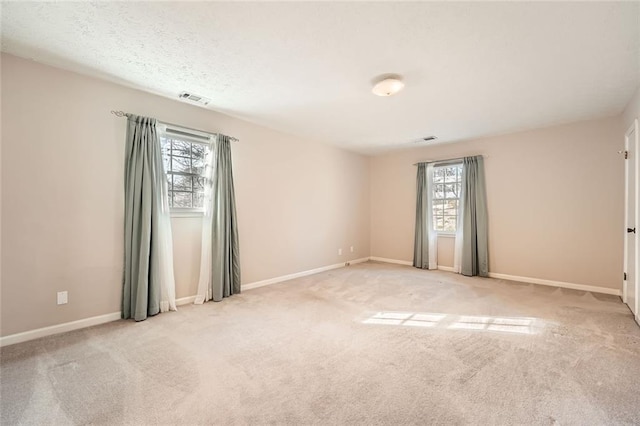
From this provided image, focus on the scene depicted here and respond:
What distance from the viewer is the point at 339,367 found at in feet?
6.80

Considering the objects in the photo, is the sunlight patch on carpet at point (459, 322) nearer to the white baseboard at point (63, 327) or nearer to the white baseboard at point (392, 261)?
the white baseboard at point (63, 327)

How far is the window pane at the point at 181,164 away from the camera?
3504mm

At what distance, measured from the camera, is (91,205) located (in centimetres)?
284

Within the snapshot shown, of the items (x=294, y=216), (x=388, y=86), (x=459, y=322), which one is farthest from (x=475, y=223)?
(x=388, y=86)

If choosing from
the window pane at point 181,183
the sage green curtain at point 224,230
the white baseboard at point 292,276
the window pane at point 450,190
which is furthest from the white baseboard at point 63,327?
the window pane at point 450,190

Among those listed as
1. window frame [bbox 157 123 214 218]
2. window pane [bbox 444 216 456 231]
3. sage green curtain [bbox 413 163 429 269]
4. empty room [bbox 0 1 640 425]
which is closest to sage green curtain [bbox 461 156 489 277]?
empty room [bbox 0 1 640 425]

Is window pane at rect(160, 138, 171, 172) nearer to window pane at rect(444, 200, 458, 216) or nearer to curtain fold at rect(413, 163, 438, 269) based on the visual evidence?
curtain fold at rect(413, 163, 438, 269)

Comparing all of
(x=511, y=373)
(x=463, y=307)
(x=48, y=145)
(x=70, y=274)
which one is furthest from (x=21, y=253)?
(x=463, y=307)

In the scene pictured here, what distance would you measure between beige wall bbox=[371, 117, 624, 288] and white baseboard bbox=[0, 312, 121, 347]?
5.38m

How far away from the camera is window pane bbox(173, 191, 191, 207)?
11.6ft

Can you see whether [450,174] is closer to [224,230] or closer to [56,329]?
[224,230]

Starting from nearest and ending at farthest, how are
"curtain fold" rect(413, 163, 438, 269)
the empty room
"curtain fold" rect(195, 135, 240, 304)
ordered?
the empty room
"curtain fold" rect(195, 135, 240, 304)
"curtain fold" rect(413, 163, 438, 269)

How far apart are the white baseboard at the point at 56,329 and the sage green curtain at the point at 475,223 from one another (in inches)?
207

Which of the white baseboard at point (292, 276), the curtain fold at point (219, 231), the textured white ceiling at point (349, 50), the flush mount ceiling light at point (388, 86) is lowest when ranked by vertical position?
the white baseboard at point (292, 276)
